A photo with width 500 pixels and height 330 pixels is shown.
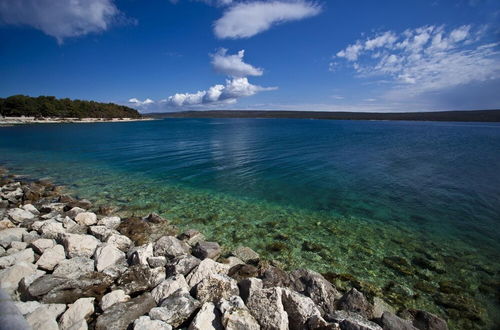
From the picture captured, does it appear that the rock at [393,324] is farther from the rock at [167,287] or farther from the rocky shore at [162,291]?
the rock at [167,287]

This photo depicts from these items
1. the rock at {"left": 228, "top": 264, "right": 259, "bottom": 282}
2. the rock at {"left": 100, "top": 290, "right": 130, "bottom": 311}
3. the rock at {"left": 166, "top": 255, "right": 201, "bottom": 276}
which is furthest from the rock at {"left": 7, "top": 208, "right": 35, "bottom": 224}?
the rock at {"left": 228, "top": 264, "right": 259, "bottom": 282}

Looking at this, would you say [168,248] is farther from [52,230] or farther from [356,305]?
[356,305]

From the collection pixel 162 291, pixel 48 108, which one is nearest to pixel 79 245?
pixel 162 291

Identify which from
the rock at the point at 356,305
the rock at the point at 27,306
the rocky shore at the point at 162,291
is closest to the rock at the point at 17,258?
the rocky shore at the point at 162,291

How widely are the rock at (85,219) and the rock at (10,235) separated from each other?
1.57 m

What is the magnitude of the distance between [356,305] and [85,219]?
1012 centimetres

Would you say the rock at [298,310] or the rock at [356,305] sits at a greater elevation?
the rock at [298,310]

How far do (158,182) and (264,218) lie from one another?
9145 millimetres

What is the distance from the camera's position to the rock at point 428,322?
16.5ft

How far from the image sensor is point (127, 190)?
47.4 feet

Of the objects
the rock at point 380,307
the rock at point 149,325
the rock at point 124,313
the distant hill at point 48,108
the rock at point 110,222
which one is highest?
the distant hill at point 48,108

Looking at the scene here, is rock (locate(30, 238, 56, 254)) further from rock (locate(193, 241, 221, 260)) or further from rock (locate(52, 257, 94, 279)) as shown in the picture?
rock (locate(193, 241, 221, 260))

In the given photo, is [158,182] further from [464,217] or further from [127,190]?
[464,217]

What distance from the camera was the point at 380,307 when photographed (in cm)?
584
